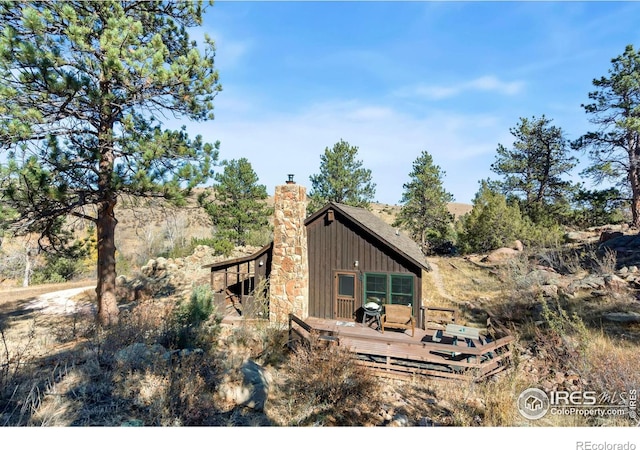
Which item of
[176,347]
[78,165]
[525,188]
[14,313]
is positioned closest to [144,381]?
[176,347]

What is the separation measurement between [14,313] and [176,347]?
1253cm

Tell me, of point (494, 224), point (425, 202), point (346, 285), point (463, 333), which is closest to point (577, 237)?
point (494, 224)

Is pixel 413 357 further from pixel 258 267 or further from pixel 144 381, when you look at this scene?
pixel 258 267

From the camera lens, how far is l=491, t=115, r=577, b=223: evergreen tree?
25064 mm

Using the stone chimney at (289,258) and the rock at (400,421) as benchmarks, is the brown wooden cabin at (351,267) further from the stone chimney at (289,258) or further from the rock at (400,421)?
the rock at (400,421)

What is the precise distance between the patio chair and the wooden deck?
12.9 inches

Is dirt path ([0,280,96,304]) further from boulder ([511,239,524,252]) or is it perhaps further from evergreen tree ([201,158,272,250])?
boulder ([511,239,524,252])

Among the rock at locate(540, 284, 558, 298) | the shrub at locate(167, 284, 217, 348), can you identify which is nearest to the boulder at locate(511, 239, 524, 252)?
the rock at locate(540, 284, 558, 298)

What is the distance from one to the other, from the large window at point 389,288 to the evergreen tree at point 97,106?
6948 millimetres

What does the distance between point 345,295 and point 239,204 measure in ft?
50.3

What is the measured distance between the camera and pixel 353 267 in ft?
39.9

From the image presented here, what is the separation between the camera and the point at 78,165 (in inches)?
346

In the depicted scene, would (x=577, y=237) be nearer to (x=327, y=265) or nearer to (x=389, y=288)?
(x=389, y=288)

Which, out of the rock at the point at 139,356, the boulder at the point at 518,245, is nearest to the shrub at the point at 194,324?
the rock at the point at 139,356
